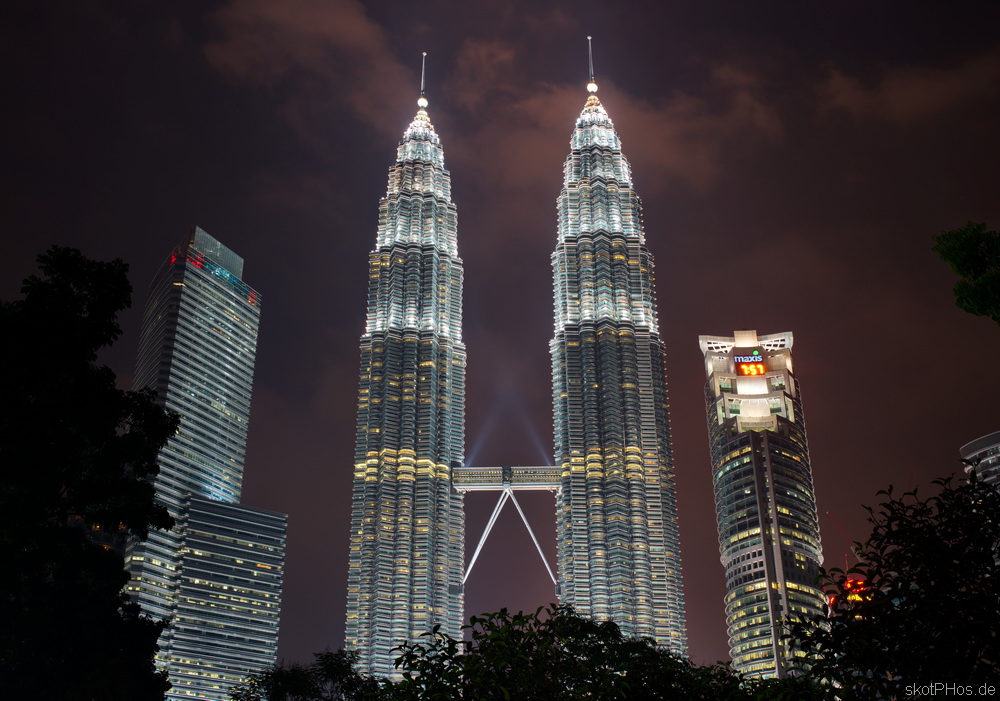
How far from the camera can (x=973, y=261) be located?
25.4m

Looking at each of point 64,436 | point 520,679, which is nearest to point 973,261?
point 520,679

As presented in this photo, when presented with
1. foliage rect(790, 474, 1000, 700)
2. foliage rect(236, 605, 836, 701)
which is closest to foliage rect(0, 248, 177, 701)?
foliage rect(236, 605, 836, 701)

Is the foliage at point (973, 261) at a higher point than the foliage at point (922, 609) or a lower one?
higher

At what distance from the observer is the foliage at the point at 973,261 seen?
24984mm

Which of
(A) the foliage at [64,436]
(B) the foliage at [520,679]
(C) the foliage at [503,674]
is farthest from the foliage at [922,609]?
(A) the foliage at [64,436]

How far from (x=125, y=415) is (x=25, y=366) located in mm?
4555

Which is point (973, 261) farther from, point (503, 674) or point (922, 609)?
point (503, 674)

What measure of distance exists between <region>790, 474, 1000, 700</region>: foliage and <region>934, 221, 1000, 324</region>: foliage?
5.15 metres

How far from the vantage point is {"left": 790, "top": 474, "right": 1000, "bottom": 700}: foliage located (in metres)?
24.5

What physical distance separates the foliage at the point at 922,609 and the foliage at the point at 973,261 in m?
5.15

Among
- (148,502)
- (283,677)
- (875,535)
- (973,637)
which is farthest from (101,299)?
(283,677)

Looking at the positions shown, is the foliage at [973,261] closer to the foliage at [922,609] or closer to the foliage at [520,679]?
the foliage at [922,609]

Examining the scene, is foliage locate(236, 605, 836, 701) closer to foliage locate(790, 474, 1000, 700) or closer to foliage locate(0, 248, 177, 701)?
foliage locate(790, 474, 1000, 700)

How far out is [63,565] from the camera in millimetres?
39031
